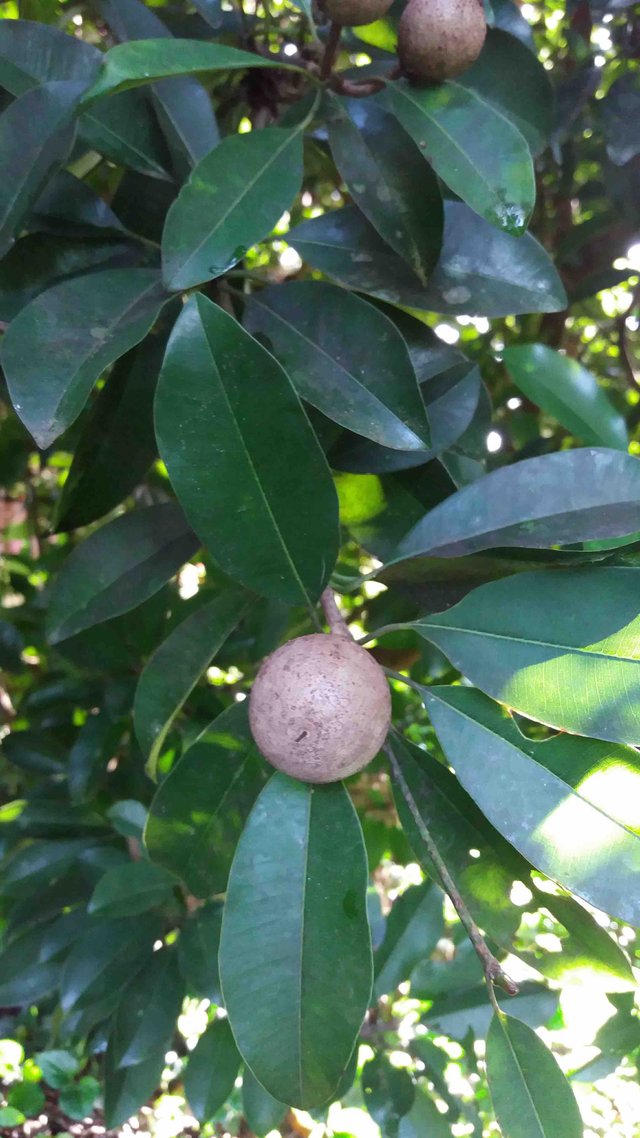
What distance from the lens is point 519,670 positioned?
0.60 meters

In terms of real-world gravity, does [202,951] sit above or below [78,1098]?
above

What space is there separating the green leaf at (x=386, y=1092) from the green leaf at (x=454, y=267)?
0.96m

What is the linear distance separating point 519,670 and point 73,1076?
112 centimetres

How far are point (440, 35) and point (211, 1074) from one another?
4.21ft

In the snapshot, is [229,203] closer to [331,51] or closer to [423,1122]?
[331,51]

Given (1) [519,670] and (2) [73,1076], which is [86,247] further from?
(2) [73,1076]

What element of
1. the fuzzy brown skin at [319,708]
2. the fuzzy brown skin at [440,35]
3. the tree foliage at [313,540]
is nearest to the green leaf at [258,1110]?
the tree foliage at [313,540]

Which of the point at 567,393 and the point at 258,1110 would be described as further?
the point at 258,1110

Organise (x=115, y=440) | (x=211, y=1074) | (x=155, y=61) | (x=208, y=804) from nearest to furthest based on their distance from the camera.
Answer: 1. (x=155, y=61)
2. (x=208, y=804)
3. (x=115, y=440)
4. (x=211, y=1074)

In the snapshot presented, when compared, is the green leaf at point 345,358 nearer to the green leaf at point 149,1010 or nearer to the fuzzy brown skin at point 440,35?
the fuzzy brown skin at point 440,35

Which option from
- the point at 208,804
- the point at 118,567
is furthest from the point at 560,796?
the point at 118,567

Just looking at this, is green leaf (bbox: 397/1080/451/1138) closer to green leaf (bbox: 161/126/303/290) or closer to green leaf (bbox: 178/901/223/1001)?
green leaf (bbox: 178/901/223/1001)

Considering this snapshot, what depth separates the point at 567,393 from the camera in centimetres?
89

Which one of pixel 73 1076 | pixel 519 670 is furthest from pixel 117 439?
pixel 73 1076
